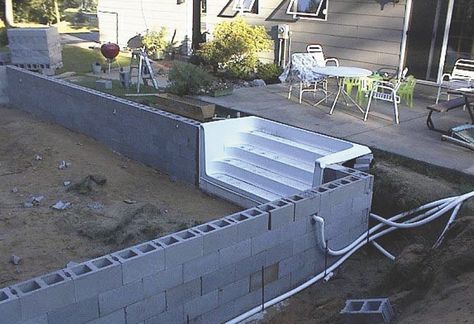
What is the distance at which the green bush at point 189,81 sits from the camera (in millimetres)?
8977

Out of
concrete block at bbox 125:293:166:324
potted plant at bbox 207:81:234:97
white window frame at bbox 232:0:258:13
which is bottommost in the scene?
concrete block at bbox 125:293:166:324

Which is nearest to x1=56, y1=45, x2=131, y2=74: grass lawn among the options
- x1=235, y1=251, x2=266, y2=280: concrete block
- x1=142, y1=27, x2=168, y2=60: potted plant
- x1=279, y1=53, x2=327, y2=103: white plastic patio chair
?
x1=142, y1=27, x2=168, y2=60: potted plant

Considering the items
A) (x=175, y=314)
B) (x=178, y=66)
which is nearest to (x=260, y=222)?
(x=175, y=314)

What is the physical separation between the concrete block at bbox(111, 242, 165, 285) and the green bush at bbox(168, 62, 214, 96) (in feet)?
19.0

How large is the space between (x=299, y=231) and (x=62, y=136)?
17.1ft

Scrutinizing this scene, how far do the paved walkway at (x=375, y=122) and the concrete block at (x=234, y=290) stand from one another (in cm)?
279

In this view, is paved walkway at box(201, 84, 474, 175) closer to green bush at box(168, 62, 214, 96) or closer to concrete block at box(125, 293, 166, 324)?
green bush at box(168, 62, 214, 96)

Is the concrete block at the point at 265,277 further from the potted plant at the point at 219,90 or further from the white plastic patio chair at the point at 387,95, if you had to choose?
the potted plant at the point at 219,90

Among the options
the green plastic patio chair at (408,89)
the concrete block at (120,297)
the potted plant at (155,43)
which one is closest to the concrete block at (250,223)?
the concrete block at (120,297)

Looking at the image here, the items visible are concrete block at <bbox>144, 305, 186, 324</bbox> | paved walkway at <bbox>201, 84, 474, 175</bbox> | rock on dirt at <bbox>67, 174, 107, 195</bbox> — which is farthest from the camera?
rock on dirt at <bbox>67, 174, 107, 195</bbox>

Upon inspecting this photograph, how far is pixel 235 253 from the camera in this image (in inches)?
152

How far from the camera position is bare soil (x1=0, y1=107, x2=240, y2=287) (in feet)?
16.4

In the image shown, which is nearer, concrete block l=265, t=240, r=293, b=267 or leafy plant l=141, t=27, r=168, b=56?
concrete block l=265, t=240, r=293, b=267

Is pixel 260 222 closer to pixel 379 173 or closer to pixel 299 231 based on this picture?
pixel 299 231
